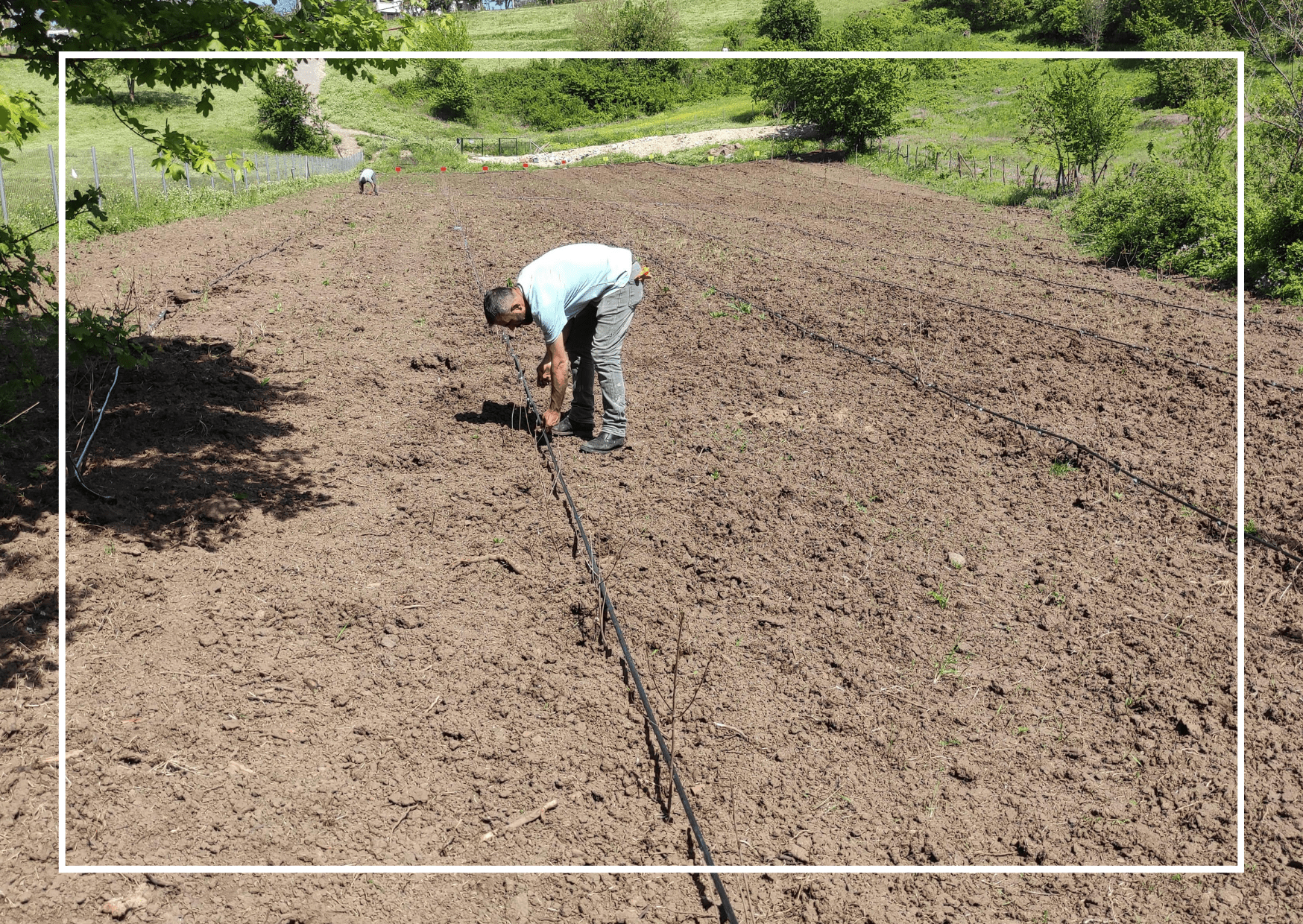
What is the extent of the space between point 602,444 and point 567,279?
1251 mm

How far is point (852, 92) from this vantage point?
1255 inches

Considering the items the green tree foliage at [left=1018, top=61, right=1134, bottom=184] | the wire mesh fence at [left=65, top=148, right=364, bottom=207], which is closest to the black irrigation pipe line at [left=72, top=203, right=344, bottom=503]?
the wire mesh fence at [left=65, top=148, right=364, bottom=207]

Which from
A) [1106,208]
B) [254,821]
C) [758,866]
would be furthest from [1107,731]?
[1106,208]

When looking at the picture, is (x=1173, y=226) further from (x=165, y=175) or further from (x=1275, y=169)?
(x=165, y=175)

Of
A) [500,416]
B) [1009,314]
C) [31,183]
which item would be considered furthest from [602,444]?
[31,183]

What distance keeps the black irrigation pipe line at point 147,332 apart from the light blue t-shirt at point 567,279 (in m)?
→ 2.70

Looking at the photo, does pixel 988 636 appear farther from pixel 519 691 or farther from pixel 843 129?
pixel 843 129

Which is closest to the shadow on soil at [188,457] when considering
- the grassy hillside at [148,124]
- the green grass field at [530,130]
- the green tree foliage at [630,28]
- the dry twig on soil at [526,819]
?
the dry twig on soil at [526,819]

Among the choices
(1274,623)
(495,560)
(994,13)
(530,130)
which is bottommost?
(1274,623)

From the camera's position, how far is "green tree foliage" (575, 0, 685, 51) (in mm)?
52188

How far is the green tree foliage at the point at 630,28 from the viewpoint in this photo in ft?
171

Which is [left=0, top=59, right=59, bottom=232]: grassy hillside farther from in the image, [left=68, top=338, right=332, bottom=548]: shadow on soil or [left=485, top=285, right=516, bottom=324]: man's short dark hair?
[left=485, top=285, right=516, bottom=324]: man's short dark hair

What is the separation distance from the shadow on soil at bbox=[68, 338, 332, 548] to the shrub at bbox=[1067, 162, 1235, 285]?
1211cm

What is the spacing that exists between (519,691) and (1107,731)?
2483 mm
